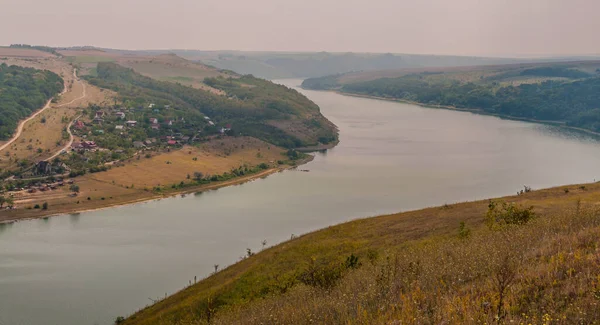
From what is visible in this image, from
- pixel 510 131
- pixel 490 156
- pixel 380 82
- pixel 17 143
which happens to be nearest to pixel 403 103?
pixel 380 82

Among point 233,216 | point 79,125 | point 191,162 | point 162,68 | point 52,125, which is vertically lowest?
point 233,216

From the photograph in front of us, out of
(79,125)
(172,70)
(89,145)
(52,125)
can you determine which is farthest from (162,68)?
(89,145)

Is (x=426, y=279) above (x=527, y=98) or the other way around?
above

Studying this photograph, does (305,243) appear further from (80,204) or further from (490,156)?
→ (490,156)

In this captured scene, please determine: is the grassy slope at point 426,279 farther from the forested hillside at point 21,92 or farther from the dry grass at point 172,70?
the dry grass at point 172,70

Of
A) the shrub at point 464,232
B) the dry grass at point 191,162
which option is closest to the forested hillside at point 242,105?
the dry grass at point 191,162

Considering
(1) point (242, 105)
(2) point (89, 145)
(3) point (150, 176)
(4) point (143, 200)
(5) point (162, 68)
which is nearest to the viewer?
(4) point (143, 200)

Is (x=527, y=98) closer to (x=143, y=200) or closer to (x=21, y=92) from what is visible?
(x=143, y=200)
